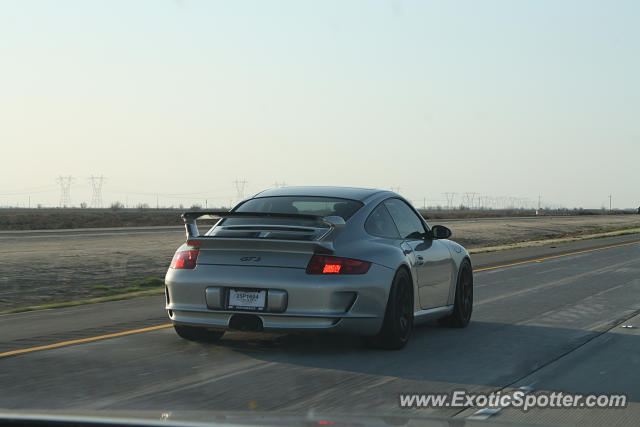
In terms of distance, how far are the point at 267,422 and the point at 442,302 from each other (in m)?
6.85

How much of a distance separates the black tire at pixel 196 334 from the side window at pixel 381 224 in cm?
187

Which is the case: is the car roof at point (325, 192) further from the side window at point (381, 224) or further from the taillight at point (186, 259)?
the taillight at point (186, 259)

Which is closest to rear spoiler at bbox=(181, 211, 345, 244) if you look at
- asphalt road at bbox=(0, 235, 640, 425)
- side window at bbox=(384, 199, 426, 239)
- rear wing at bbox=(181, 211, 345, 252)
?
rear wing at bbox=(181, 211, 345, 252)

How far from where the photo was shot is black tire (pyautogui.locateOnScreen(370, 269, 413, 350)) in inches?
324

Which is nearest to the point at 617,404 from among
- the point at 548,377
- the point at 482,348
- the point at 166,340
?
the point at 548,377

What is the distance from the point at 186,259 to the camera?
8203 mm

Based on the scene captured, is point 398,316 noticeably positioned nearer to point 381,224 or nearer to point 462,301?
point 381,224

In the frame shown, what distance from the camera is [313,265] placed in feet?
25.7

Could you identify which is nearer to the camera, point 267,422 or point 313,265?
point 267,422

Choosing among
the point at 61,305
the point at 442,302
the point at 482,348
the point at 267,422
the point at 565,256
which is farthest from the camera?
the point at 565,256

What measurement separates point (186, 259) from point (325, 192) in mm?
1758

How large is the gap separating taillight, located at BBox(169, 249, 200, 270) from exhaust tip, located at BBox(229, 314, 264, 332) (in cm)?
70

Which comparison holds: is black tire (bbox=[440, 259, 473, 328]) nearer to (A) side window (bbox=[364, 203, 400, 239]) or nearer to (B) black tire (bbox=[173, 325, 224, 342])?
(A) side window (bbox=[364, 203, 400, 239])

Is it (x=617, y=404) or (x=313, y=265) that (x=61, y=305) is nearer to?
(x=313, y=265)
